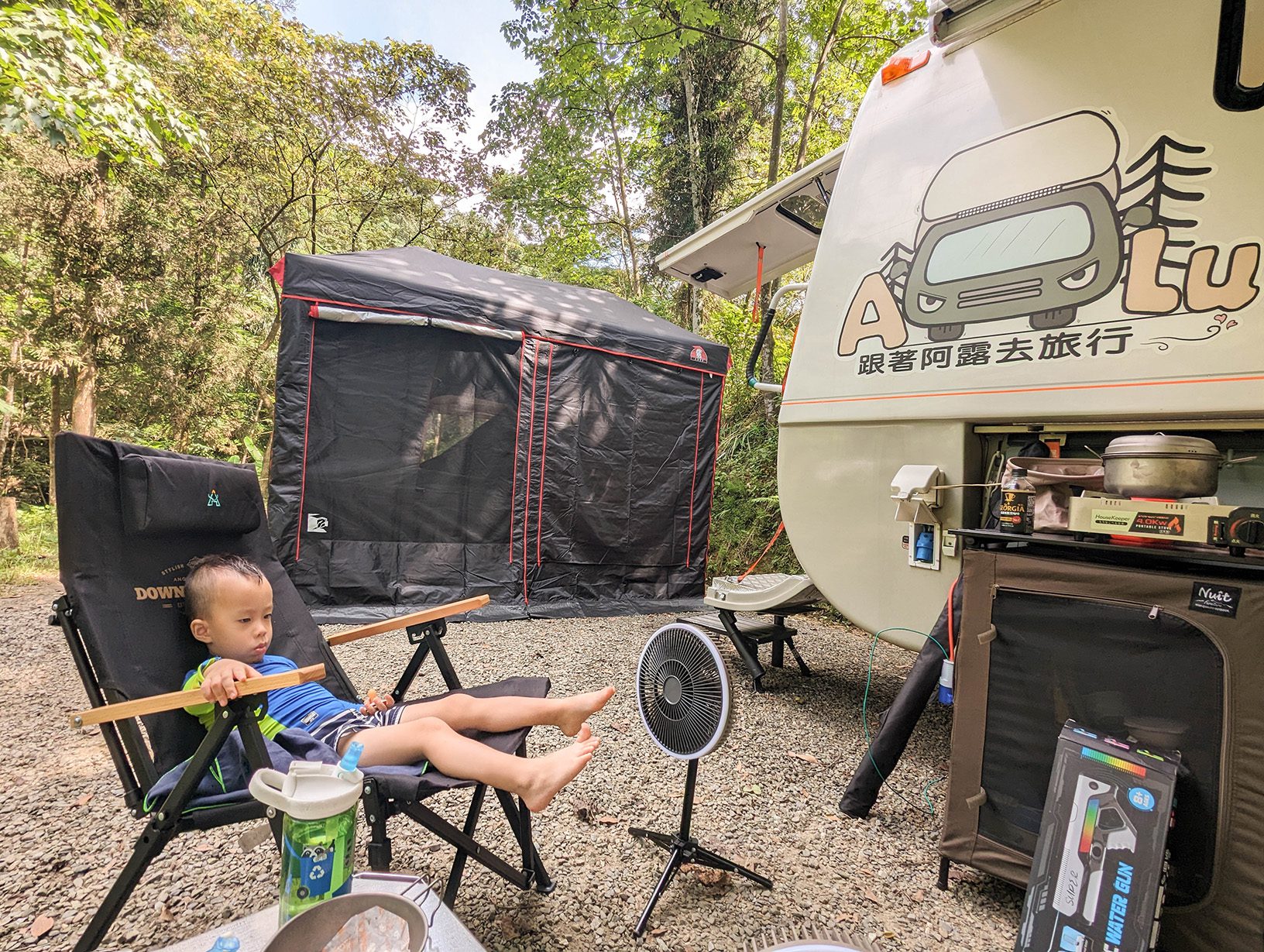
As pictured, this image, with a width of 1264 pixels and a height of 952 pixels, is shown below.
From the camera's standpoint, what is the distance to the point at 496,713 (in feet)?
5.46

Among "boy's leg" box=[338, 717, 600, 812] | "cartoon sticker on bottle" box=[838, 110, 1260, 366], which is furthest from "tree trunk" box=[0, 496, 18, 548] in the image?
"cartoon sticker on bottle" box=[838, 110, 1260, 366]

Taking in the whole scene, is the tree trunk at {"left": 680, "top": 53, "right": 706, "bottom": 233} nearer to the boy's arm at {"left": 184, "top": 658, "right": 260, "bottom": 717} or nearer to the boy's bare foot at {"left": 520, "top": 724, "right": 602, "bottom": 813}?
the boy's bare foot at {"left": 520, "top": 724, "right": 602, "bottom": 813}

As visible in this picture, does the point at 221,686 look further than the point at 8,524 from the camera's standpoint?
No

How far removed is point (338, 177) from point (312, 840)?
32.0 ft

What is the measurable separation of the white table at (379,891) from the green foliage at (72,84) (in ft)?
14.9

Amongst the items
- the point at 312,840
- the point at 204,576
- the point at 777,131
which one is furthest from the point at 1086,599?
the point at 777,131

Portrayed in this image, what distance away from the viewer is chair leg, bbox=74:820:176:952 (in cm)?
119

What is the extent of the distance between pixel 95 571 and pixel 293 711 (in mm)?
Result: 641

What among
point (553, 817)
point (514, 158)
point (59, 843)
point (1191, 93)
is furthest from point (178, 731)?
point (514, 158)

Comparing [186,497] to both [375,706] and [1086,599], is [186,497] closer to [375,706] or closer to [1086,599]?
[375,706]

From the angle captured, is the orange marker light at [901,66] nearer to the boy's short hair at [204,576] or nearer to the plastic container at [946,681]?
the plastic container at [946,681]

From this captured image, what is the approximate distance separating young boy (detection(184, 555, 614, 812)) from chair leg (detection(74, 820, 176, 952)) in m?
0.30

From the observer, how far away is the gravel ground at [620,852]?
5.08ft

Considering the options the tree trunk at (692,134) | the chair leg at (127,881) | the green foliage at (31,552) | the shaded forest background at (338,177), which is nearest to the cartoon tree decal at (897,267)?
the chair leg at (127,881)
